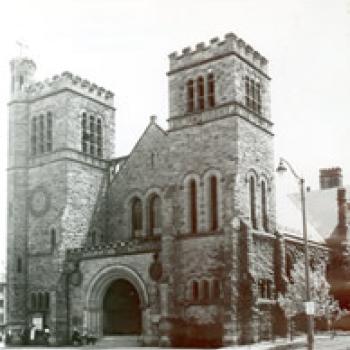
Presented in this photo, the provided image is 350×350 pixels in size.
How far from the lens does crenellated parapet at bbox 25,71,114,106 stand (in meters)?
45.1

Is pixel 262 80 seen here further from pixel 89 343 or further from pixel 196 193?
pixel 89 343

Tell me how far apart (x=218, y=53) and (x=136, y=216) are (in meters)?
13.2

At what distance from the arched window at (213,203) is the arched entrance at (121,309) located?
7.58 metres

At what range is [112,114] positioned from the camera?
49.0 m

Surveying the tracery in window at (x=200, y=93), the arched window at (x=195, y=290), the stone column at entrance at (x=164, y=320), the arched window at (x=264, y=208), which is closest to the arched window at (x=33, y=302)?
the stone column at entrance at (x=164, y=320)

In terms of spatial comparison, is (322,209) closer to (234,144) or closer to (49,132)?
(234,144)

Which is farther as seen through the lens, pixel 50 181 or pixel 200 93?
pixel 50 181

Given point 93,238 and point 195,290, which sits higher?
point 93,238

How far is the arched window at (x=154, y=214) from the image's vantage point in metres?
43.0

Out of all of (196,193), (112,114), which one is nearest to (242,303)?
(196,193)

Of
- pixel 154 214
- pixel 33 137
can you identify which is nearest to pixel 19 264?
pixel 33 137

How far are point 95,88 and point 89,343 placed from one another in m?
18.2

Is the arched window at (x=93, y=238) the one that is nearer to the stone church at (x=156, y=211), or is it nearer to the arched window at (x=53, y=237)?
the stone church at (x=156, y=211)

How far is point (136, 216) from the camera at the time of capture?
4472cm
